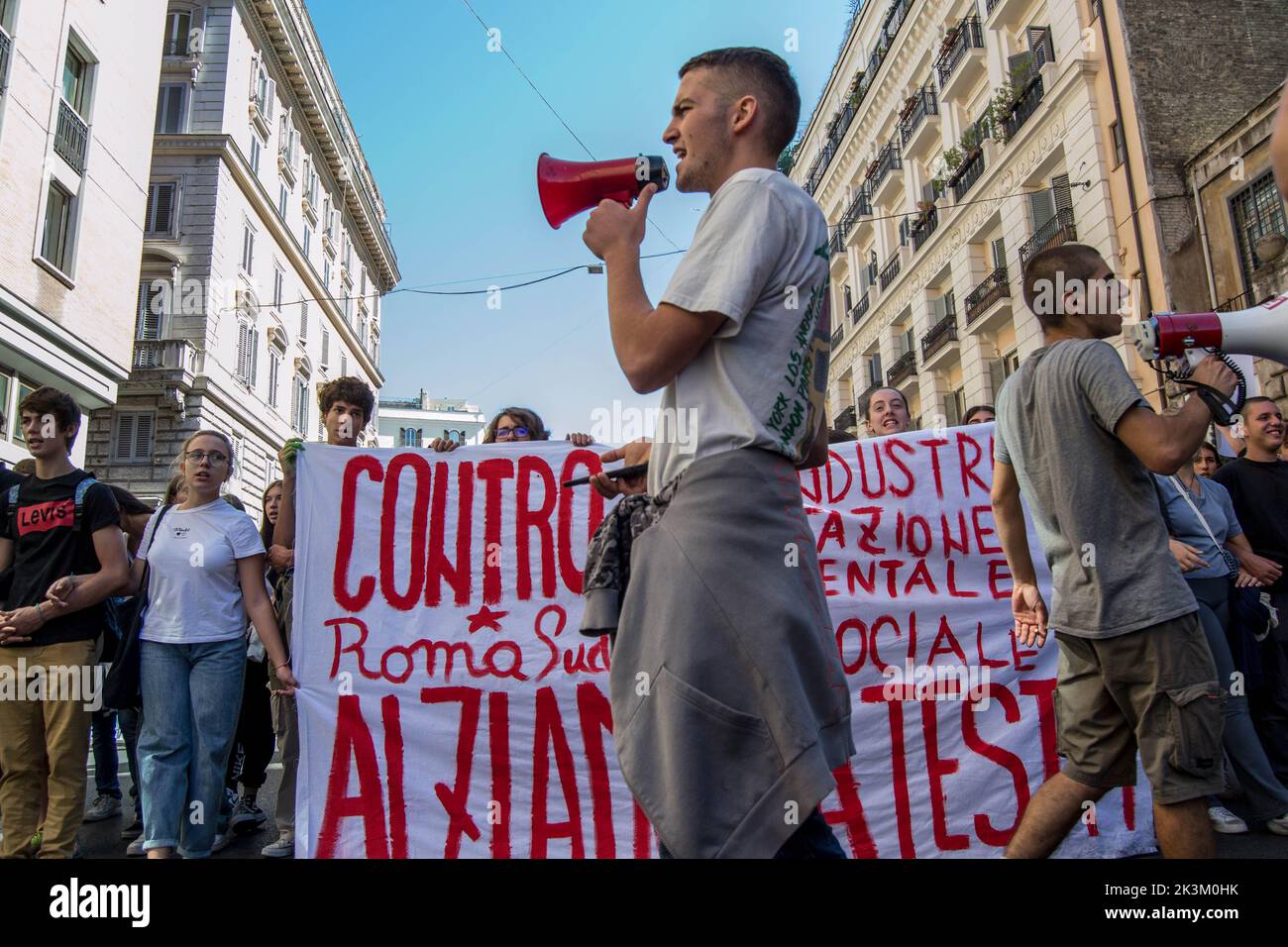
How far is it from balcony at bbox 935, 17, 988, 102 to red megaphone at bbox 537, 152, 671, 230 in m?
22.8

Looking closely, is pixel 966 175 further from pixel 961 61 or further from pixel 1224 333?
pixel 1224 333

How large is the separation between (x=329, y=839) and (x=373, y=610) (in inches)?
37.6

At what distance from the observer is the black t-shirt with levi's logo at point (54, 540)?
393cm

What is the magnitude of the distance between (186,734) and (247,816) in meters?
1.35

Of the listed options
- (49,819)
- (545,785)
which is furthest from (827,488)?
(49,819)

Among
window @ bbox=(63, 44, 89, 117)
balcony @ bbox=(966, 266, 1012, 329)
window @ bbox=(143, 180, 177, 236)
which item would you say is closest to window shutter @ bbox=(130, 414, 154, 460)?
window @ bbox=(143, 180, 177, 236)

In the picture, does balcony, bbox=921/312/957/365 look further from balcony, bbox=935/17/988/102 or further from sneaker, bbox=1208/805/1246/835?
sneaker, bbox=1208/805/1246/835

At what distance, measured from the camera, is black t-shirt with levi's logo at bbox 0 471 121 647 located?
12.9ft

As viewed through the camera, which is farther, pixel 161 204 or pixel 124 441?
pixel 161 204

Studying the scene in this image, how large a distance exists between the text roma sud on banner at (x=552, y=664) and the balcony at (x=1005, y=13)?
19.3 m

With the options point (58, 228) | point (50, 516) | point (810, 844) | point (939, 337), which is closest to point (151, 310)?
point (58, 228)

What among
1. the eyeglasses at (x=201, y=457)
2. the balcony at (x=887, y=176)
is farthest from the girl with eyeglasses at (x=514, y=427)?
the balcony at (x=887, y=176)

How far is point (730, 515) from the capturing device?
1.41m

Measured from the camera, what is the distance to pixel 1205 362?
7.66 ft
